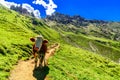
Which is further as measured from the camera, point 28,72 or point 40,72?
point 28,72

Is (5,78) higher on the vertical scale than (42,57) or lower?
lower

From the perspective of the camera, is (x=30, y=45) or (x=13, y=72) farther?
(x=30, y=45)

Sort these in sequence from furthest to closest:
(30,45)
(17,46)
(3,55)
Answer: (30,45), (17,46), (3,55)

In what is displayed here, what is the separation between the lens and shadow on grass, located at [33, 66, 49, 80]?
95.0 ft

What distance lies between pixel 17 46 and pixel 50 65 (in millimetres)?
14554

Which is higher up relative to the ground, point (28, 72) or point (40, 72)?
point (40, 72)

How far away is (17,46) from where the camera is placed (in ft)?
159

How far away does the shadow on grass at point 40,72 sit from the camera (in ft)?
95.0

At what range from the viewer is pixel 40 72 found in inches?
1199

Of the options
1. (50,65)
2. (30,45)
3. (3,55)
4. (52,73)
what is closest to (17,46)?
(30,45)

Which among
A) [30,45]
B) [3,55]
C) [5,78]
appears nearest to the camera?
[5,78]

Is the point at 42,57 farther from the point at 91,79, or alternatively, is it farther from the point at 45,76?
the point at 91,79

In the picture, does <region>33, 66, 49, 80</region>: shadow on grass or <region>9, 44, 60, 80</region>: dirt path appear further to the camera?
<region>33, 66, 49, 80</region>: shadow on grass

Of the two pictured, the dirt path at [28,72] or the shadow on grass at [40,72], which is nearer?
the dirt path at [28,72]
